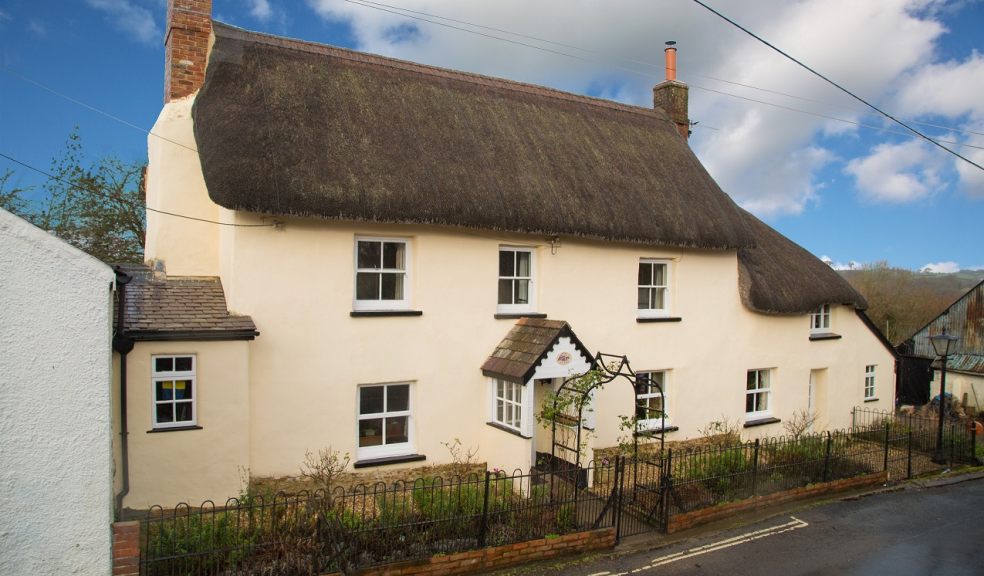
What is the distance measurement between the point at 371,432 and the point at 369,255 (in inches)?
120

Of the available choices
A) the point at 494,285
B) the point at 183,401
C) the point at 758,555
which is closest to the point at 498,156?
the point at 494,285

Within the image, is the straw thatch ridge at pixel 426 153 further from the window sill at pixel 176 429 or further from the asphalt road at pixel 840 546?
the asphalt road at pixel 840 546

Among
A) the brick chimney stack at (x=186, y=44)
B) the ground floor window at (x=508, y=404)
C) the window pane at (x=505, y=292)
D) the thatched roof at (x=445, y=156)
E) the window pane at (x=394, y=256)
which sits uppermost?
the brick chimney stack at (x=186, y=44)

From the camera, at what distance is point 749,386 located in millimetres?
16203

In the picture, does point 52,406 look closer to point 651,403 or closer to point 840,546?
point 840,546

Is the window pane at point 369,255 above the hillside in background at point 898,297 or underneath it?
above

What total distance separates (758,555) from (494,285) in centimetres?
610

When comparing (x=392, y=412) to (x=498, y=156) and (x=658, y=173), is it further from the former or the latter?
(x=658, y=173)

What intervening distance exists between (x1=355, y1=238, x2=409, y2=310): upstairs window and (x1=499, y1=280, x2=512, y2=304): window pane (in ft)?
6.85

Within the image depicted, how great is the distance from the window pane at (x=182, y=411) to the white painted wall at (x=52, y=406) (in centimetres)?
354

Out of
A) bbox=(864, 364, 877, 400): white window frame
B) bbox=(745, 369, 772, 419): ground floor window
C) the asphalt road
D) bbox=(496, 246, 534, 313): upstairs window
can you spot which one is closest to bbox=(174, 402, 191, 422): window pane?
the asphalt road

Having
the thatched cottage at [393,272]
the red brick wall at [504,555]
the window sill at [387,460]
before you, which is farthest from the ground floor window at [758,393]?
the window sill at [387,460]

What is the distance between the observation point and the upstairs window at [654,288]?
1442 centimetres

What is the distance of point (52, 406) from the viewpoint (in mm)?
5770
